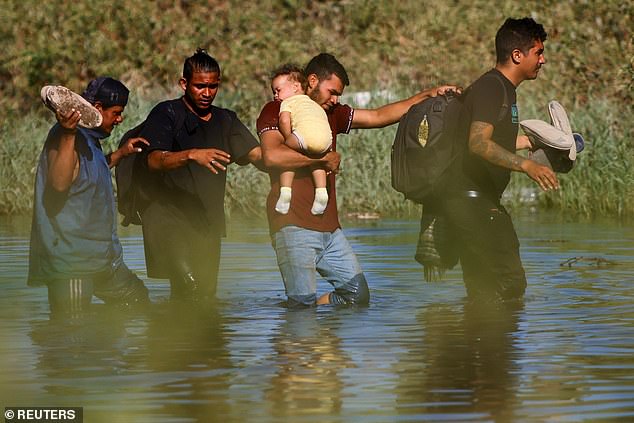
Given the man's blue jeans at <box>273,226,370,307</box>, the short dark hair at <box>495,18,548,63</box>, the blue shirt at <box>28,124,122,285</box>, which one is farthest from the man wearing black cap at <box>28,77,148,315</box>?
the short dark hair at <box>495,18,548,63</box>

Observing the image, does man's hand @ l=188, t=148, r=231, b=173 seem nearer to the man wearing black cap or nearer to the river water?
the man wearing black cap

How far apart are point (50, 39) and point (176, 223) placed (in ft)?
62.5

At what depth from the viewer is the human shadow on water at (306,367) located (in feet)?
24.9

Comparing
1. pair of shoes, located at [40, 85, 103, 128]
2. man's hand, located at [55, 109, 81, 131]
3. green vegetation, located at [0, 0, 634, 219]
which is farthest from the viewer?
green vegetation, located at [0, 0, 634, 219]

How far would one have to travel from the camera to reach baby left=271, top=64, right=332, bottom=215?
1048 centimetres

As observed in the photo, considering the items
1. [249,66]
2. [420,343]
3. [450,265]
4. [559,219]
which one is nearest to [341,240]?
[450,265]

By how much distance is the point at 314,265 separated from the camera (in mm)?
10984

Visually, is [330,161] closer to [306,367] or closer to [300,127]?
[300,127]

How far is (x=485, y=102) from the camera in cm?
1065

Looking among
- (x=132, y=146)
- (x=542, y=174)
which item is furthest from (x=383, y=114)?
(x=132, y=146)

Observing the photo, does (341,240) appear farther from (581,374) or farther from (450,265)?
(581,374)

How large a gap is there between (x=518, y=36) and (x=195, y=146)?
216cm

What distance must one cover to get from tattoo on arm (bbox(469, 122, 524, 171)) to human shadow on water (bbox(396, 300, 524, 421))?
0.98m

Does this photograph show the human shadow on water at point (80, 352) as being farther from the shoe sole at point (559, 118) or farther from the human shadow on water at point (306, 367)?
the shoe sole at point (559, 118)
